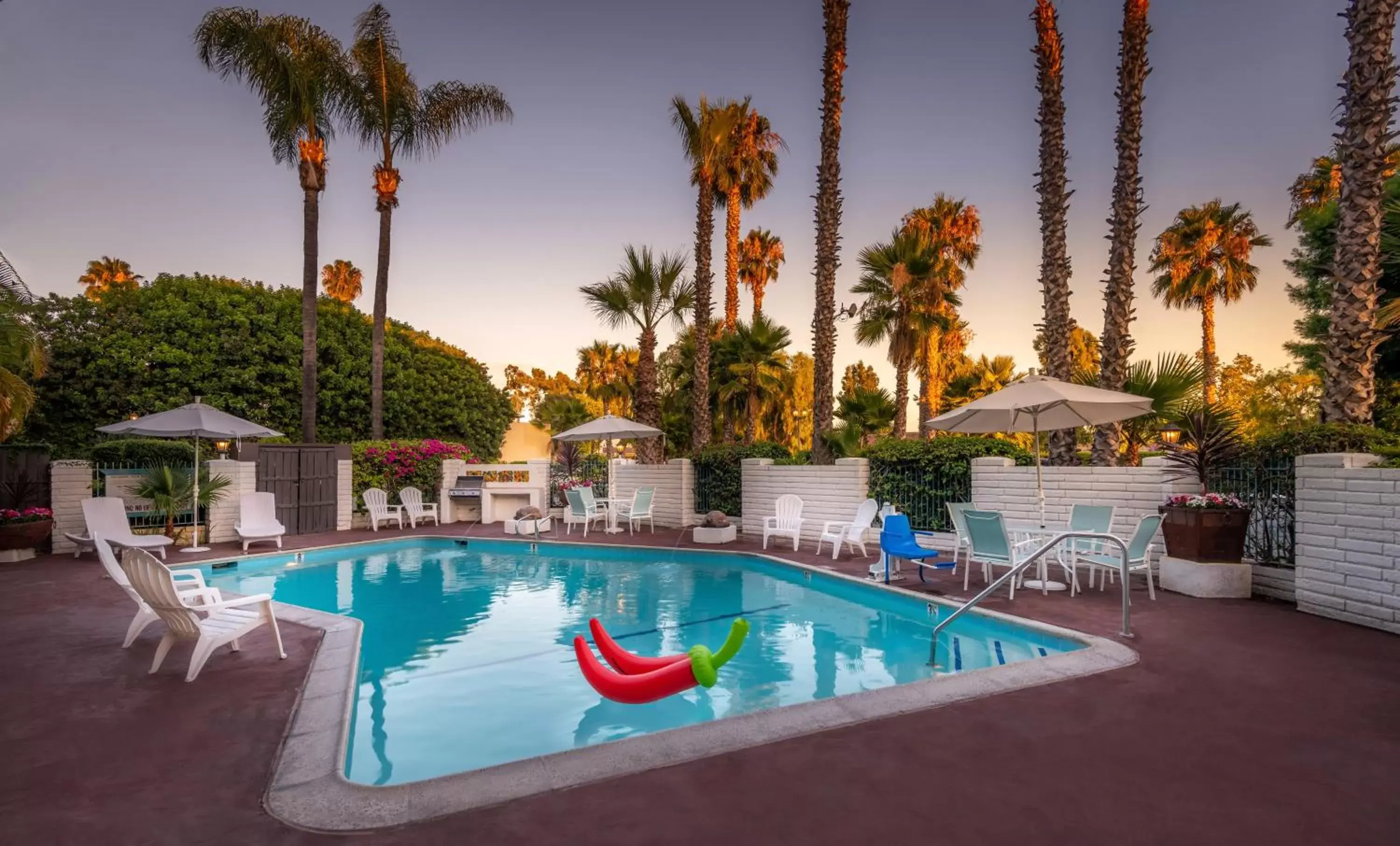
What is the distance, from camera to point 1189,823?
2469 millimetres

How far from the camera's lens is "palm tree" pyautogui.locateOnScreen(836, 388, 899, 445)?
848 inches

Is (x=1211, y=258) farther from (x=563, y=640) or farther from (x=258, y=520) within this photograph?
(x=258, y=520)

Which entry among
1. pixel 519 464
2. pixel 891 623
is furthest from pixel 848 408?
pixel 891 623

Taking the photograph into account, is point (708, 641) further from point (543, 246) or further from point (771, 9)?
point (543, 246)

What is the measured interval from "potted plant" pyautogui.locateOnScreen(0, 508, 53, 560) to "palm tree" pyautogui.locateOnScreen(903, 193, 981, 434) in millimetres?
20672

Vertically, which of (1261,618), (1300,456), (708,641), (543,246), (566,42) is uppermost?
(566,42)

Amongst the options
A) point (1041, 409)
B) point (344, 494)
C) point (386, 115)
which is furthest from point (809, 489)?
point (386, 115)

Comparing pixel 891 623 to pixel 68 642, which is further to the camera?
pixel 891 623

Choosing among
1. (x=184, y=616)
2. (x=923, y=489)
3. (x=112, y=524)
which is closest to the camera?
(x=184, y=616)

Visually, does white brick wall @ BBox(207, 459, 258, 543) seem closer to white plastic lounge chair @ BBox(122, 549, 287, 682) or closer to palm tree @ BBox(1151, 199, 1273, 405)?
Result: white plastic lounge chair @ BBox(122, 549, 287, 682)

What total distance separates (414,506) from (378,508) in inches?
32.8

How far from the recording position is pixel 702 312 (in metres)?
15.6

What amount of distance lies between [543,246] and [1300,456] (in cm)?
1848

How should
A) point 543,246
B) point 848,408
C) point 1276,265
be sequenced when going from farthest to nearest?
point 848,408 < point 543,246 < point 1276,265
